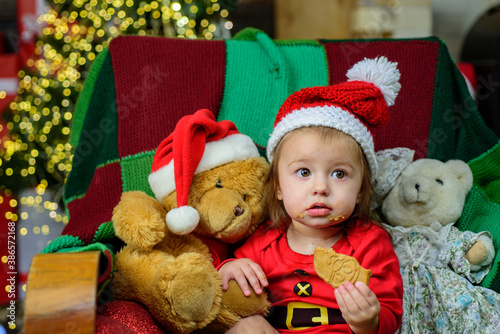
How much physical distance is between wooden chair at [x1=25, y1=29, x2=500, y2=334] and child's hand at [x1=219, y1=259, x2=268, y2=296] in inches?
13.1

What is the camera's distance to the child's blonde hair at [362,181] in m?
1.02

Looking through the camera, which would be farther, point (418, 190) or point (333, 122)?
point (418, 190)

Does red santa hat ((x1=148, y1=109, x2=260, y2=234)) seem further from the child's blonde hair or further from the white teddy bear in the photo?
the white teddy bear

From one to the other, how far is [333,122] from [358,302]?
35 centimetres

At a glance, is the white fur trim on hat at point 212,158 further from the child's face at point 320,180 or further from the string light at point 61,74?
the string light at point 61,74

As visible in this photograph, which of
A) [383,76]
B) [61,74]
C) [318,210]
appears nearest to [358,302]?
[318,210]

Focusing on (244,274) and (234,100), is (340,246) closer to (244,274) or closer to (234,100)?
(244,274)

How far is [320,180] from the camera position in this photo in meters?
0.99

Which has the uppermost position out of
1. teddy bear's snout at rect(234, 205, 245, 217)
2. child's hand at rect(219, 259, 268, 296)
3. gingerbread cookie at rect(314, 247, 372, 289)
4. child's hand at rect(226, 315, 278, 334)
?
teddy bear's snout at rect(234, 205, 245, 217)

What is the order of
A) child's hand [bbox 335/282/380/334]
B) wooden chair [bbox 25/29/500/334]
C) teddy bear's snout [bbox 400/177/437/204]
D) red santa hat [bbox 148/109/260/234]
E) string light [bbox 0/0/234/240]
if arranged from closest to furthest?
1. child's hand [bbox 335/282/380/334]
2. red santa hat [bbox 148/109/260/234]
3. teddy bear's snout [bbox 400/177/437/204]
4. wooden chair [bbox 25/29/500/334]
5. string light [bbox 0/0/234/240]

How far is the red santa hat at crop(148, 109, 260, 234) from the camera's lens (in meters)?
0.97

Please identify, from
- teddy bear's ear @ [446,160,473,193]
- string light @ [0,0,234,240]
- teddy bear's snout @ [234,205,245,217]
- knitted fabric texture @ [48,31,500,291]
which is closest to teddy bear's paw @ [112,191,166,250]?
teddy bear's snout @ [234,205,245,217]

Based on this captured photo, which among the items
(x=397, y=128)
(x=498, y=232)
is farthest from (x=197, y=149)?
(x=498, y=232)

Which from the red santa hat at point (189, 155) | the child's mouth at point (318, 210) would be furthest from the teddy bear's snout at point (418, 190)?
the red santa hat at point (189, 155)
